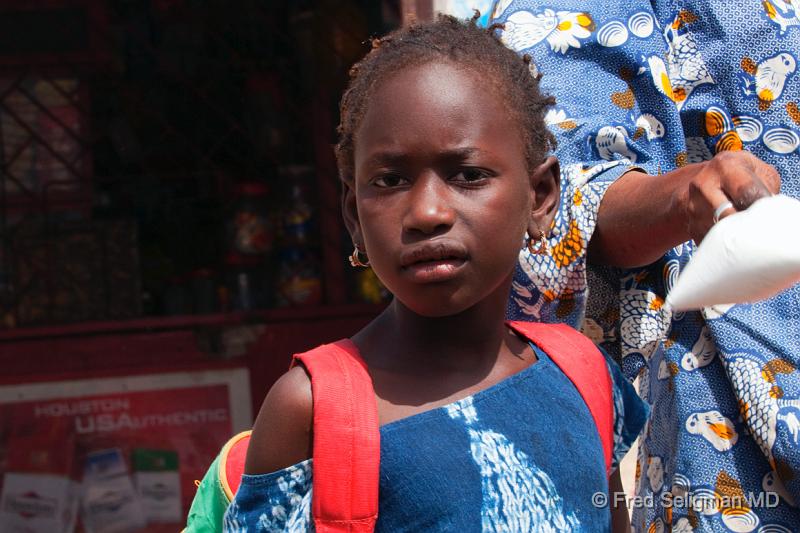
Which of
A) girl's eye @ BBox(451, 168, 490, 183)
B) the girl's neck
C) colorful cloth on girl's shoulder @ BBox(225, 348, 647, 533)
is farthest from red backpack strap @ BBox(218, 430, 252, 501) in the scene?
girl's eye @ BBox(451, 168, 490, 183)

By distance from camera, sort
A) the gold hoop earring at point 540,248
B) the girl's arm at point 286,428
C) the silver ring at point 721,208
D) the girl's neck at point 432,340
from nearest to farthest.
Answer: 1. the silver ring at point 721,208
2. the girl's arm at point 286,428
3. the girl's neck at point 432,340
4. the gold hoop earring at point 540,248

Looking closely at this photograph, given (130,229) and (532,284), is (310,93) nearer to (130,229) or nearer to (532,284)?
(130,229)

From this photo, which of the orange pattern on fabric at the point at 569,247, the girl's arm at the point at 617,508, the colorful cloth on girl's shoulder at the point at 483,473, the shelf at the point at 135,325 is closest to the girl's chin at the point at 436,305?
the colorful cloth on girl's shoulder at the point at 483,473

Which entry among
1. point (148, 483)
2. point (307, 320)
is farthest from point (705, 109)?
point (148, 483)

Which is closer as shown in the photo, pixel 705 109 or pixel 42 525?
pixel 705 109

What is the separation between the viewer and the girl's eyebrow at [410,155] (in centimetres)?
127

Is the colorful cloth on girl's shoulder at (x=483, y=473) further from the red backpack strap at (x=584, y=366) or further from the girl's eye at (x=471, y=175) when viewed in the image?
the girl's eye at (x=471, y=175)

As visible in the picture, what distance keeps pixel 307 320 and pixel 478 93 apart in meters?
2.94

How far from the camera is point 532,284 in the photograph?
4.94ft

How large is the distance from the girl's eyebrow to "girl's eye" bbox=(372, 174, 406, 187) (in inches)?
0.7

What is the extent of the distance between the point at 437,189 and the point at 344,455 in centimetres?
33

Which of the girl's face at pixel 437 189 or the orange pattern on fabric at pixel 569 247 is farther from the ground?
the girl's face at pixel 437 189

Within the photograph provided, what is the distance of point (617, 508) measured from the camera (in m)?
1.53

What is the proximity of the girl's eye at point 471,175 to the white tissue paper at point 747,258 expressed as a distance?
0.32 metres
